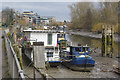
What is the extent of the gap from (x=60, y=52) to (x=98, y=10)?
185 ft

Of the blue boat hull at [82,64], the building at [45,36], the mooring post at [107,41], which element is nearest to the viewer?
the blue boat hull at [82,64]

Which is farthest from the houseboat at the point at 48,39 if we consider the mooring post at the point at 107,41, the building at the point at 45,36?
the mooring post at the point at 107,41

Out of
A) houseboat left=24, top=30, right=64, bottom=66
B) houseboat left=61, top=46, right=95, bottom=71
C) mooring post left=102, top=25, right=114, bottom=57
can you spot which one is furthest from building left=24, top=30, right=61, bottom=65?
mooring post left=102, top=25, right=114, bottom=57

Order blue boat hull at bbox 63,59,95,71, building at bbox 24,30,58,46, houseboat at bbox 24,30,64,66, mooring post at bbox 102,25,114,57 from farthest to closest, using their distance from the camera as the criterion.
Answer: mooring post at bbox 102,25,114,57, building at bbox 24,30,58,46, houseboat at bbox 24,30,64,66, blue boat hull at bbox 63,59,95,71

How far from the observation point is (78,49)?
59.7ft

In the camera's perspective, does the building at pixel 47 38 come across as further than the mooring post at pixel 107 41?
No

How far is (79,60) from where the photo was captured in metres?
17.2

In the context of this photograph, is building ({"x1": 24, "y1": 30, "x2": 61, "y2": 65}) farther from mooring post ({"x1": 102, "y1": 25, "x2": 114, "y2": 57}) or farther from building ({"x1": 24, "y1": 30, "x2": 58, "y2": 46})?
mooring post ({"x1": 102, "y1": 25, "x2": 114, "y2": 57})

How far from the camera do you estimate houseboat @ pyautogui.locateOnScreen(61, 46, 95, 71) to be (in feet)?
56.5

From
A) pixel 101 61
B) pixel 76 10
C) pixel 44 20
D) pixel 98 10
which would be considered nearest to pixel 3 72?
pixel 101 61

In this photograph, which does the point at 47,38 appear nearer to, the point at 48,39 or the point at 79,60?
the point at 48,39

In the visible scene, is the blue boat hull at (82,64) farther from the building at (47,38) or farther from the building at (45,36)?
the building at (45,36)

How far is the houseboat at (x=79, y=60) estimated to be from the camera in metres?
17.2

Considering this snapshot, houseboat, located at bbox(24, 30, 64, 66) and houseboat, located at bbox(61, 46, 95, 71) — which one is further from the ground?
houseboat, located at bbox(24, 30, 64, 66)
